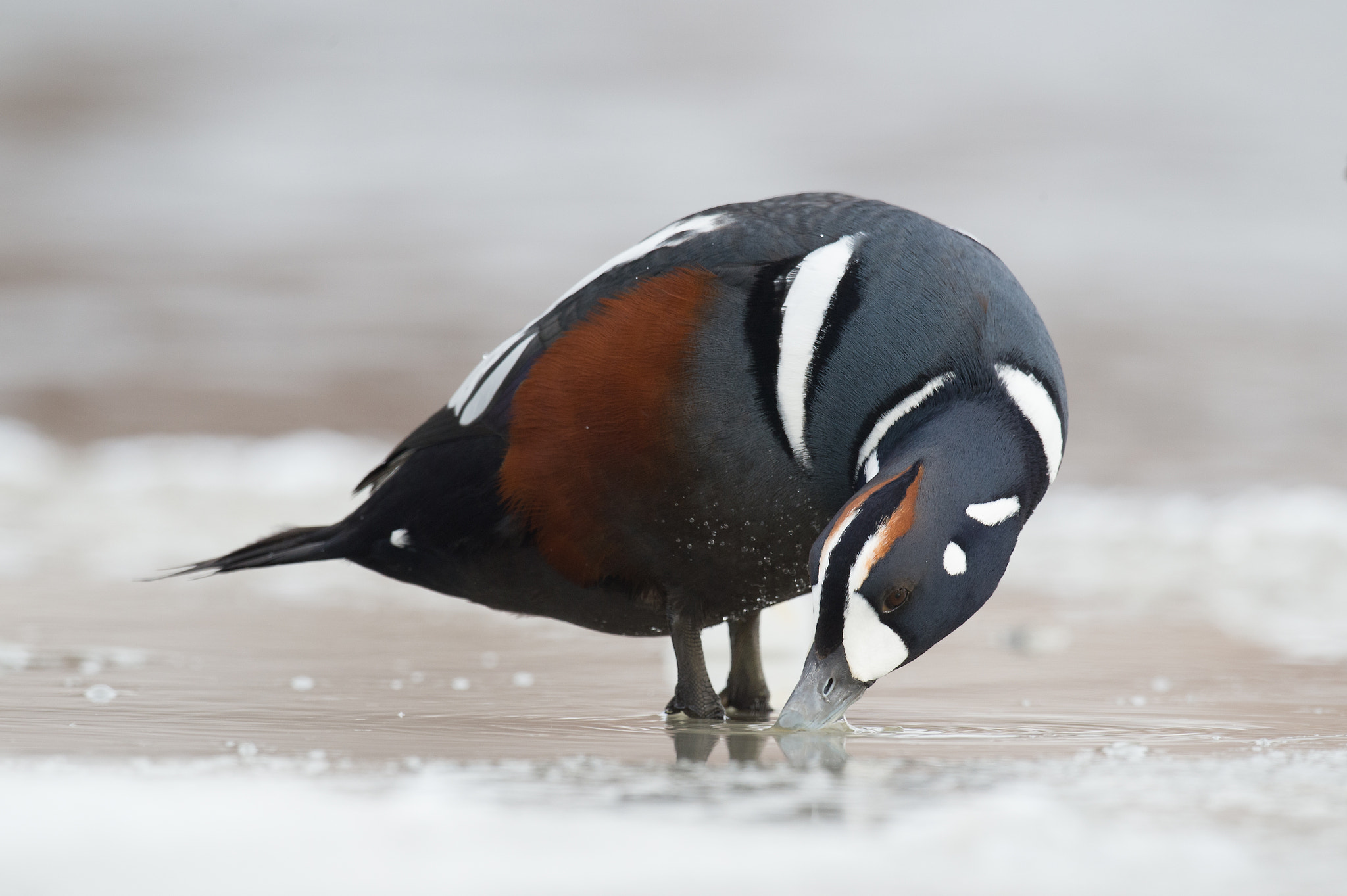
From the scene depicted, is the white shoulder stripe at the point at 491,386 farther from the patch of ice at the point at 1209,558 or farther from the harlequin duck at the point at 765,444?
the patch of ice at the point at 1209,558

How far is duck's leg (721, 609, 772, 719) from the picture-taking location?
4020 mm

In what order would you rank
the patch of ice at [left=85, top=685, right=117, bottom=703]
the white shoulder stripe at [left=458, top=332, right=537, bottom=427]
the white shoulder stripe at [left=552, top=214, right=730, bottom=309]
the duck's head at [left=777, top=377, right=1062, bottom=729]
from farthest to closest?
the white shoulder stripe at [left=458, top=332, right=537, bottom=427] → the patch of ice at [left=85, top=685, right=117, bottom=703] → the white shoulder stripe at [left=552, top=214, right=730, bottom=309] → the duck's head at [left=777, top=377, right=1062, bottom=729]

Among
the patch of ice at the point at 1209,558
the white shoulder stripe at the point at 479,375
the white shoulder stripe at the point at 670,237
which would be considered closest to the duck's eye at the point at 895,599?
the white shoulder stripe at the point at 670,237

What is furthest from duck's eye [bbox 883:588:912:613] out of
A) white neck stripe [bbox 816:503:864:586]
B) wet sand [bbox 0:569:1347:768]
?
wet sand [bbox 0:569:1347:768]

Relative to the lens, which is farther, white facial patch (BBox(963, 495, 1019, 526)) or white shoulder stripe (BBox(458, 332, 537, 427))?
white shoulder stripe (BBox(458, 332, 537, 427))

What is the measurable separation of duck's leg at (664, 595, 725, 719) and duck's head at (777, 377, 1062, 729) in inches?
25.7

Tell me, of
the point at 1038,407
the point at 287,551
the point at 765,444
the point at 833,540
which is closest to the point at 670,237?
the point at 765,444

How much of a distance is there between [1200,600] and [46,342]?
26.4 feet

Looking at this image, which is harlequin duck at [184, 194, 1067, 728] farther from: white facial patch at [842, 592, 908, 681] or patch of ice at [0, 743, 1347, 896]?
patch of ice at [0, 743, 1347, 896]

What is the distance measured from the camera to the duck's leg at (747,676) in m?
4.02

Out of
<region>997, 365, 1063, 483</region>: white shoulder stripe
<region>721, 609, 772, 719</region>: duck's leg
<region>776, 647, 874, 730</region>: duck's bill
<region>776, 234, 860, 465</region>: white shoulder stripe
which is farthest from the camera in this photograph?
<region>721, 609, 772, 719</region>: duck's leg

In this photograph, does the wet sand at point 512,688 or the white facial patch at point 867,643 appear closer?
the white facial patch at point 867,643

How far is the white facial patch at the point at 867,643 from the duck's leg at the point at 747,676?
1132mm

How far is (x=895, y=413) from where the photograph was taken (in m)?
3.09
